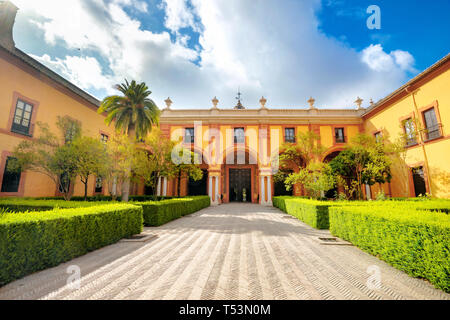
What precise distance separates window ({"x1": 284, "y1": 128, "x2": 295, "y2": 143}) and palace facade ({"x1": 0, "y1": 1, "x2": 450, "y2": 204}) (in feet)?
0.36

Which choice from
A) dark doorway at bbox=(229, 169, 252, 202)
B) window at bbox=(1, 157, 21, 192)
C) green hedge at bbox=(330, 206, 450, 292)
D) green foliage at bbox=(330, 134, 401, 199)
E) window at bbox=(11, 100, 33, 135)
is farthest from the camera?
dark doorway at bbox=(229, 169, 252, 202)

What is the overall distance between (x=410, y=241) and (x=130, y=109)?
16003 millimetres

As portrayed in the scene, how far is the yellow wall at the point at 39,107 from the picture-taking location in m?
9.87

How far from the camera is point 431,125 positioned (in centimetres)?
1246

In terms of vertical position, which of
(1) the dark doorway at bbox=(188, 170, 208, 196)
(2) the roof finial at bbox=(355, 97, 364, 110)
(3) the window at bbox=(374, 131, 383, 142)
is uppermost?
(2) the roof finial at bbox=(355, 97, 364, 110)

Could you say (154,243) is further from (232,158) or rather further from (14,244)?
(232,158)

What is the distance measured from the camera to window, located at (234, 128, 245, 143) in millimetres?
20414

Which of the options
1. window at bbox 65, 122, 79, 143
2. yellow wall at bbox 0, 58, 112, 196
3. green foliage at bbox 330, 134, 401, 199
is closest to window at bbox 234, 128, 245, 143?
green foliage at bbox 330, 134, 401, 199

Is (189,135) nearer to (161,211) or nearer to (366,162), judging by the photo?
(161,211)

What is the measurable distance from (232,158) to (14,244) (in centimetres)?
2010

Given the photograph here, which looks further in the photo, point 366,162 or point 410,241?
point 366,162

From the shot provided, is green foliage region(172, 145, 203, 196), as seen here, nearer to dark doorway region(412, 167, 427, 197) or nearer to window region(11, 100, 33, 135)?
window region(11, 100, 33, 135)

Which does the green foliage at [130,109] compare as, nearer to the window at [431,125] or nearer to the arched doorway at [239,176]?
the arched doorway at [239,176]

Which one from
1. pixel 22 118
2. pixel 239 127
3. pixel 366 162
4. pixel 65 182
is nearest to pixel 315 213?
pixel 366 162
